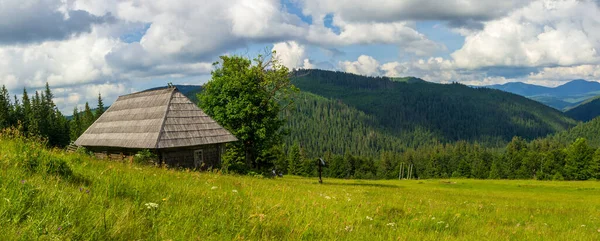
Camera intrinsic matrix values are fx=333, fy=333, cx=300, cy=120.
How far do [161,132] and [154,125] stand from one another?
1447 mm

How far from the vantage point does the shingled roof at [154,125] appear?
25.2m

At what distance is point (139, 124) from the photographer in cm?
2700

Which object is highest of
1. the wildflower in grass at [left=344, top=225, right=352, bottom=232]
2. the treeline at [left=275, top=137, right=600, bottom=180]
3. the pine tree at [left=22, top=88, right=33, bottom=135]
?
the pine tree at [left=22, top=88, right=33, bottom=135]

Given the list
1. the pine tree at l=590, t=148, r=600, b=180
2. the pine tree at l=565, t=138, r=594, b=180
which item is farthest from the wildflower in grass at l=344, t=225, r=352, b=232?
the pine tree at l=565, t=138, r=594, b=180

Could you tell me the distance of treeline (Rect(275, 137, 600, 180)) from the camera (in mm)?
102438

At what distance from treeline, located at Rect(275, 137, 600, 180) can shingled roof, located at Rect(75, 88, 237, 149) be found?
74.7m

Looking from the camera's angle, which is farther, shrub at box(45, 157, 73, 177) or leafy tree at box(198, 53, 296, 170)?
leafy tree at box(198, 53, 296, 170)

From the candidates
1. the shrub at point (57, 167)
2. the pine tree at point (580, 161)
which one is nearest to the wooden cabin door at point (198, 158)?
the shrub at point (57, 167)

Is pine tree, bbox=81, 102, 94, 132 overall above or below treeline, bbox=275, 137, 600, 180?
above

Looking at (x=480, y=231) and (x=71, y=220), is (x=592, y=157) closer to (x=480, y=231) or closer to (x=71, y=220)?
(x=480, y=231)

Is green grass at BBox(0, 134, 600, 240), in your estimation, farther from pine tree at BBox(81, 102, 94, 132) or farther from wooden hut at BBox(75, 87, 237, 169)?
pine tree at BBox(81, 102, 94, 132)

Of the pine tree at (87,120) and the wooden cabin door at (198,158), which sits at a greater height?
the pine tree at (87,120)

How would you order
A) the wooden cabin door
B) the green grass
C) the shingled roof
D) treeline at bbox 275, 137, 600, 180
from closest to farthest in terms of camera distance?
the green grass → the shingled roof → the wooden cabin door → treeline at bbox 275, 137, 600, 180

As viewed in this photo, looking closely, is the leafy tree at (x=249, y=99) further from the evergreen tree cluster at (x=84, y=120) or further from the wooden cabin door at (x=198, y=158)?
the evergreen tree cluster at (x=84, y=120)
